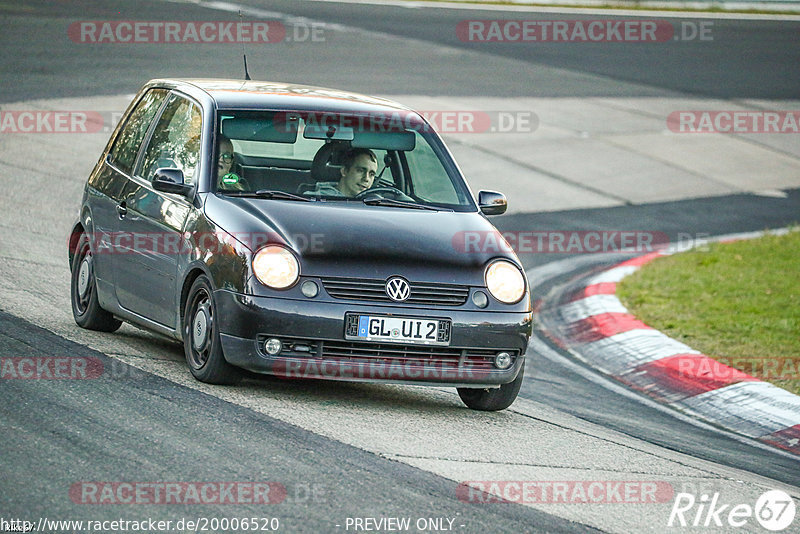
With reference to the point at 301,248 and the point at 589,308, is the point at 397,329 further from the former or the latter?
the point at 589,308

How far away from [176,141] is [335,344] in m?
1.93

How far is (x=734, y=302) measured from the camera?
1164 centimetres

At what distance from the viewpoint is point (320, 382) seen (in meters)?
7.43

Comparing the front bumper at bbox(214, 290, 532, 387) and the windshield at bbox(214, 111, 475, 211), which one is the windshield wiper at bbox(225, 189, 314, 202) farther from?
the front bumper at bbox(214, 290, 532, 387)

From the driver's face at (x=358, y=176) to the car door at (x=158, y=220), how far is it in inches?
32.8

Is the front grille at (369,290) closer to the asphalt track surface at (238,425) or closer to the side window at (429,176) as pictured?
the asphalt track surface at (238,425)

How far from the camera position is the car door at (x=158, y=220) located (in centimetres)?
735

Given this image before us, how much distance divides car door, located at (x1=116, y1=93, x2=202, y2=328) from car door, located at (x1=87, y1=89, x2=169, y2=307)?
0.13 meters

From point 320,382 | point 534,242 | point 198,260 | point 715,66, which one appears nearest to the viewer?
point 198,260

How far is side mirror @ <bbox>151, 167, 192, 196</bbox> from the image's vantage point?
7.26m

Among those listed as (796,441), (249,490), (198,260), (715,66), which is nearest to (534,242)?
(796,441)

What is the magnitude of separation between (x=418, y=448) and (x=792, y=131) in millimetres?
19628

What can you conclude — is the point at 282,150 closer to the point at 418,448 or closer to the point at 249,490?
the point at 418,448

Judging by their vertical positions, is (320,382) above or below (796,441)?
above
